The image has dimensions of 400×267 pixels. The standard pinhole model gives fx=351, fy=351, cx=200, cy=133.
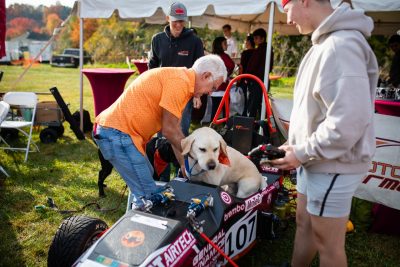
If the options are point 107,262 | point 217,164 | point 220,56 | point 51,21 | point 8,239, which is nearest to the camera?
point 107,262

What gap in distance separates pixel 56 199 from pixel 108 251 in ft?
8.39

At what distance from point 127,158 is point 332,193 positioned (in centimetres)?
143

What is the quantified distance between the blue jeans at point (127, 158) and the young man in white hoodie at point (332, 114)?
110 centimetres

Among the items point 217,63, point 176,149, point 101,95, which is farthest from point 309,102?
point 101,95

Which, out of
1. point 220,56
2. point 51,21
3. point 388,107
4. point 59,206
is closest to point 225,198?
point 388,107

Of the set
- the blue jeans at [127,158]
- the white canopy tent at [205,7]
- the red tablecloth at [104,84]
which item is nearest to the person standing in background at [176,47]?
the white canopy tent at [205,7]

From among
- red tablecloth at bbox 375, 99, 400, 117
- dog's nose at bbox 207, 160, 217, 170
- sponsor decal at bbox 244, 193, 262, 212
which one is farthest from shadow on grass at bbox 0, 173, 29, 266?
red tablecloth at bbox 375, 99, 400, 117

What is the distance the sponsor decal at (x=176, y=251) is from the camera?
1817mm

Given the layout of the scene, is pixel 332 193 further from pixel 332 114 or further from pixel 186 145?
pixel 186 145

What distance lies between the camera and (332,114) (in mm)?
1498

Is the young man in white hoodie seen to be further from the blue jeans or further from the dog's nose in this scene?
the blue jeans

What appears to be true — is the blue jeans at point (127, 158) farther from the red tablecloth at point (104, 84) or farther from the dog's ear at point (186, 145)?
the red tablecloth at point (104, 84)

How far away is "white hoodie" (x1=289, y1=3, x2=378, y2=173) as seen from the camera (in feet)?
4.82

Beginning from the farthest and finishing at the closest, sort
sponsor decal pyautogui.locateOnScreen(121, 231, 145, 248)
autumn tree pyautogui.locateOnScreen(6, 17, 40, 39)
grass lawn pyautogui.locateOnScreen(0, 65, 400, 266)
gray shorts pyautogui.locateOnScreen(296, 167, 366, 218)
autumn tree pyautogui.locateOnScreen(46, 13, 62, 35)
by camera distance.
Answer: autumn tree pyautogui.locateOnScreen(46, 13, 62, 35) < autumn tree pyautogui.locateOnScreen(6, 17, 40, 39) < grass lawn pyautogui.locateOnScreen(0, 65, 400, 266) < sponsor decal pyautogui.locateOnScreen(121, 231, 145, 248) < gray shorts pyautogui.locateOnScreen(296, 167, 366, 218)
